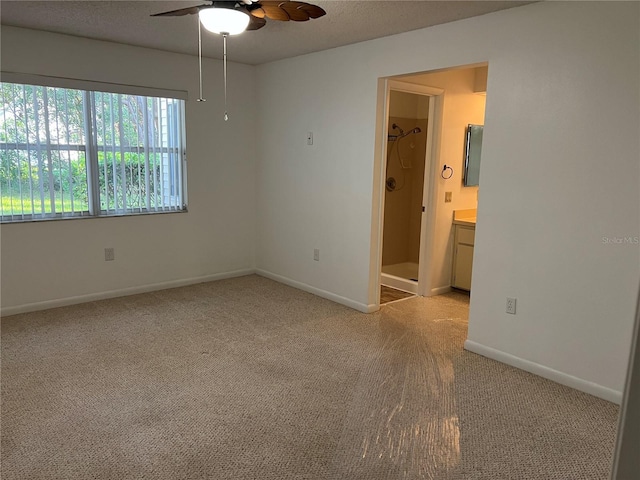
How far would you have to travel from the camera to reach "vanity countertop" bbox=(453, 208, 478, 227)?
479 cm

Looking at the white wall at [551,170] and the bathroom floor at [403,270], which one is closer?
the white wall at [551,170]

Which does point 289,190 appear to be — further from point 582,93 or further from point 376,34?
point 582,93

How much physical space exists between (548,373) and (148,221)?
3714mm

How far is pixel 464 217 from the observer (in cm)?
495

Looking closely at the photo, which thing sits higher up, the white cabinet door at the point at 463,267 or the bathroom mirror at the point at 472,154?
the bathroom mirror at the point at 472,154

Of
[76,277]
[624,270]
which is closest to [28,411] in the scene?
[76,277]

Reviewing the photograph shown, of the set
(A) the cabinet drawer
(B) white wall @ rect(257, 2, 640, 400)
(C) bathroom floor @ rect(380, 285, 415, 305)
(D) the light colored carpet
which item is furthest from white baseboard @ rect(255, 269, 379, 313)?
(A) the cabinet drawer

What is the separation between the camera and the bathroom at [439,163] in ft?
15.2

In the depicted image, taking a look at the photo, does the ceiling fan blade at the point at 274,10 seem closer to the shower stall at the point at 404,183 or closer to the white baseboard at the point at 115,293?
the shower stall at the point at 404,183

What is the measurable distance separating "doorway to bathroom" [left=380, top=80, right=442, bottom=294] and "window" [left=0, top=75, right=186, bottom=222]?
2.34 m

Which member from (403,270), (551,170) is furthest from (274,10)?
(403,270)

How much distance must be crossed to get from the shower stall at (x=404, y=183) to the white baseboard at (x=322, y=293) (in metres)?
0.96

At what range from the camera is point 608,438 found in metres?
2.43

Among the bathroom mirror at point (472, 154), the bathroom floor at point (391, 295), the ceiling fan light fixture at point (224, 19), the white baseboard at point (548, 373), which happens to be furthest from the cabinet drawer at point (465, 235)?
the ceiling fan light fixture at point (224, 19)
